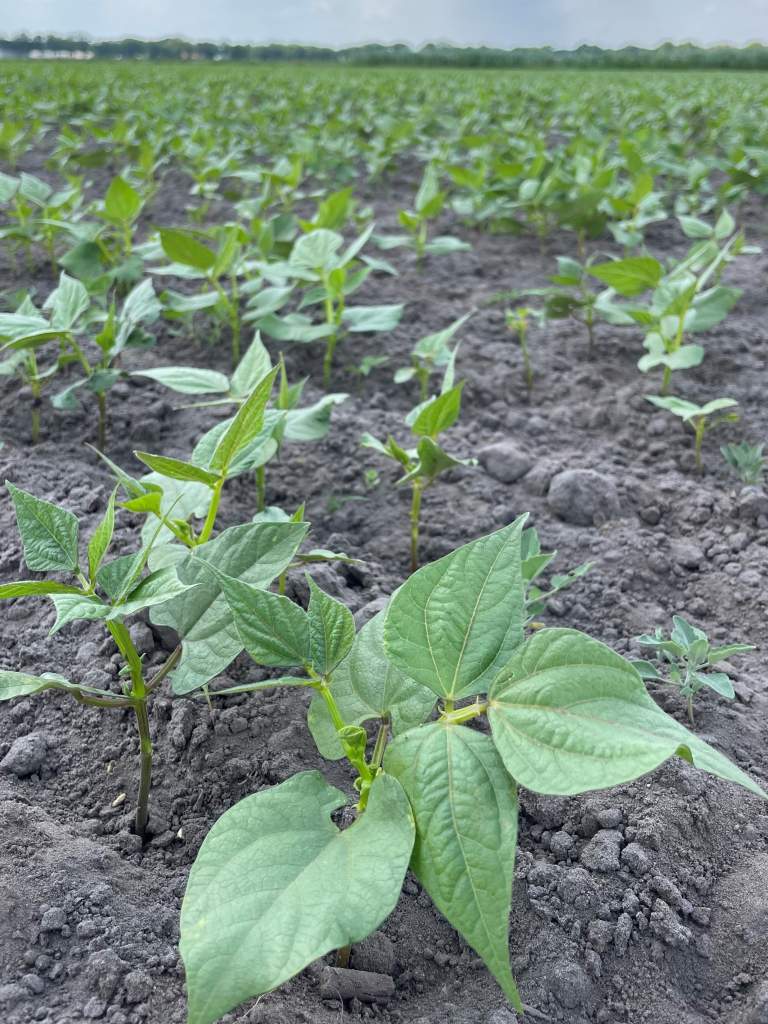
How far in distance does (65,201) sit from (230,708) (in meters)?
2.57

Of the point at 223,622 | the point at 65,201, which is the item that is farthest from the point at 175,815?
the point at 65,201

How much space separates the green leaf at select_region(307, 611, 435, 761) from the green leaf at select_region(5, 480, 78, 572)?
0.37 meters

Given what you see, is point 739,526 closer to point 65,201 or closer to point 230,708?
point 230,708

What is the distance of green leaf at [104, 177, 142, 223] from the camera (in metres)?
2.89

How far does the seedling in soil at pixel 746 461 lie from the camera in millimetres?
2295

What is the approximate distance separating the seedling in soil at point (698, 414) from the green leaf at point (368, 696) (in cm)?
137

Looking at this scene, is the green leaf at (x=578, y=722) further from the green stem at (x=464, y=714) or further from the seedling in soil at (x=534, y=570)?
the seedling in soil at (x=534, y=570)

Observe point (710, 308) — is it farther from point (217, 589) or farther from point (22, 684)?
point (22, 684)

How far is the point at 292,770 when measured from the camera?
133 centimetres

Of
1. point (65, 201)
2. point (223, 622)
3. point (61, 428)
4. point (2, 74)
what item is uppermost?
point (2, 74)

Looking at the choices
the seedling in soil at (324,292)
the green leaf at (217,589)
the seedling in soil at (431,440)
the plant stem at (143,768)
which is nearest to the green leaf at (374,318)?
the seedling in soil at (324,292)

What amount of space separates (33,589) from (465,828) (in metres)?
0.57

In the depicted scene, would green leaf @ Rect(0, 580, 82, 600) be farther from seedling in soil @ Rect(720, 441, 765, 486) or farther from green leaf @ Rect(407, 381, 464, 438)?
seedling in soil @ Rect(720, 441, 765, 486)

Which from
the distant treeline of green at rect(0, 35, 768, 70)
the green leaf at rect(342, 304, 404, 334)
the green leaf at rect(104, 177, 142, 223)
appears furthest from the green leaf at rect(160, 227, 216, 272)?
the distant treeline of green at rect(0, 35, 768, 70)
